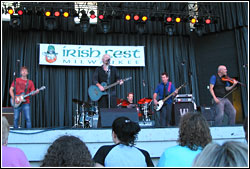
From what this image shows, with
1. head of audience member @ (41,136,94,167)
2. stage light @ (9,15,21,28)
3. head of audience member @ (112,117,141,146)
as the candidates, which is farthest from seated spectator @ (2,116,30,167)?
stage light @ (9,15,21,28)

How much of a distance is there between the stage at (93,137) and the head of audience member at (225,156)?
287cm

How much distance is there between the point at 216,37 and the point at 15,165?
9.11 meters

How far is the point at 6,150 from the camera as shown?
Answer: 2055mm

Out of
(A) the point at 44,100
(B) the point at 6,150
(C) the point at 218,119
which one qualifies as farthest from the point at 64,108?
(B) the point at 6,150

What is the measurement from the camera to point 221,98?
5824mm

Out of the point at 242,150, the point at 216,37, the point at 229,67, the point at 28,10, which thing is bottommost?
the point at 242,150

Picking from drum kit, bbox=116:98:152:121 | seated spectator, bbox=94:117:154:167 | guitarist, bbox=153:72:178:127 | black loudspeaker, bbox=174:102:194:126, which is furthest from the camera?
drum kit, bbox=116:98:152:121

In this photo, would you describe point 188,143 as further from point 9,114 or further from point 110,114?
point 9,114

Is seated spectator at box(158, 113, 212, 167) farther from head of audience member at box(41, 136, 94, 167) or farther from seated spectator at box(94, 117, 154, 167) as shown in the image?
head of audience member at box(41, 136, 94, 167)

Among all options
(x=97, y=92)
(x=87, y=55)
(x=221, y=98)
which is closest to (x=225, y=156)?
(x=97, y=92)

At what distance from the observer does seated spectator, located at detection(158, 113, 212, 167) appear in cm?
204

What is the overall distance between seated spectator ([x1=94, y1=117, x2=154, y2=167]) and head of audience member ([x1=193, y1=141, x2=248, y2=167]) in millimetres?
1275

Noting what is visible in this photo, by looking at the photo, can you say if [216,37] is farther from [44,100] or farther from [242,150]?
[242,150]

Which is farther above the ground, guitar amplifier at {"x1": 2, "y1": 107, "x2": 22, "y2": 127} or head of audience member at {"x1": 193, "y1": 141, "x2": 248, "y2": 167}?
guitar amplifier at {"x1": 2, "y1": 107, "x2": 22, "y2": 127}
